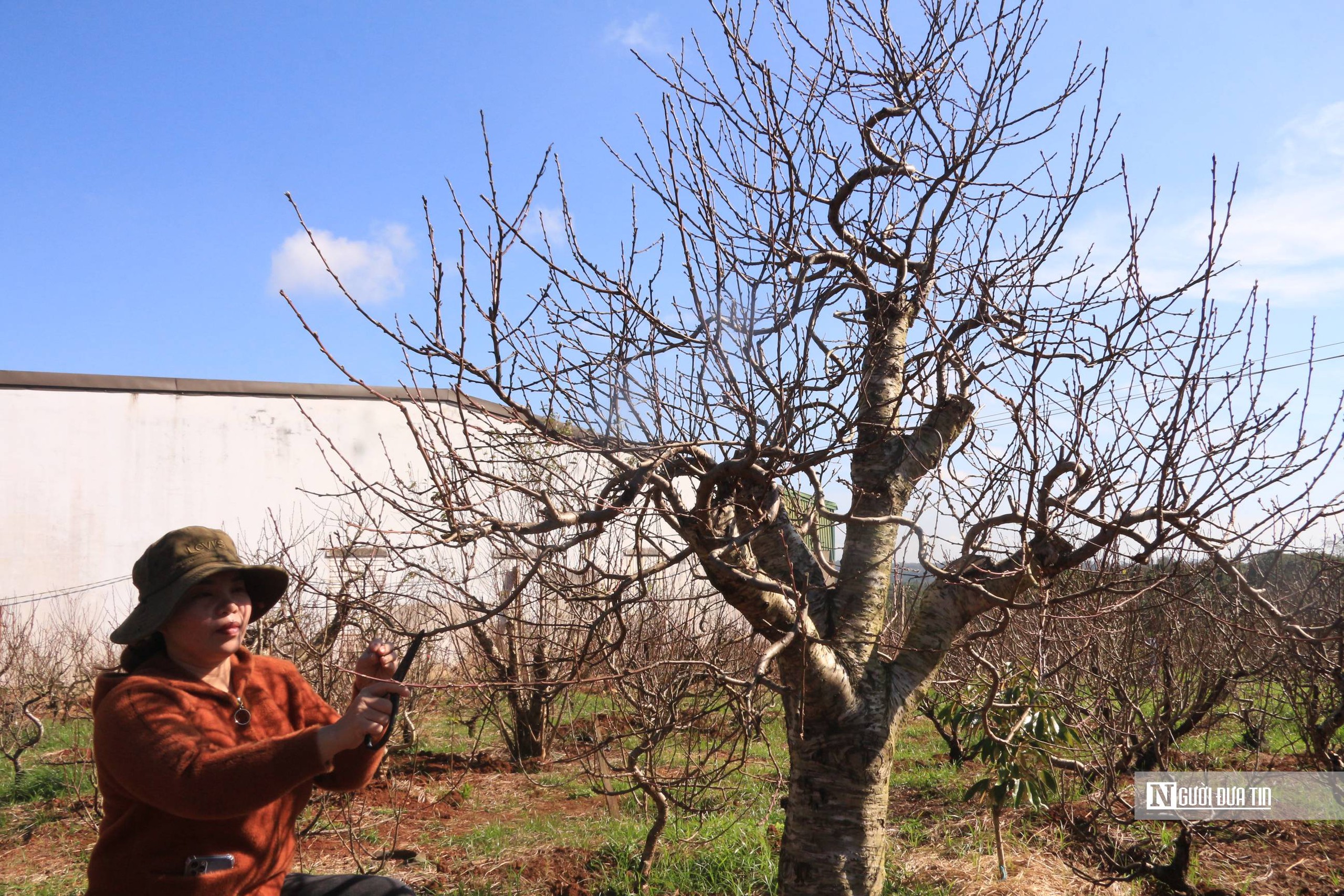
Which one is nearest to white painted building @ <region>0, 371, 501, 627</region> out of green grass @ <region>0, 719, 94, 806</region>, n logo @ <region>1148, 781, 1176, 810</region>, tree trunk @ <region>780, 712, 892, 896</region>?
green grass @ <region>0, 719, 94, 806</region>

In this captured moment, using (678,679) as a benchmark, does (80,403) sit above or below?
above

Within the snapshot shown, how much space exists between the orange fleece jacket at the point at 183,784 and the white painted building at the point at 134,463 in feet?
39.4

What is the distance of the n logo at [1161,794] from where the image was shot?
5.88 meters

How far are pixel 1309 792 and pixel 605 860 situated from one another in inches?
201

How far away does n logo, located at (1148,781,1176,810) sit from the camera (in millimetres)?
5883

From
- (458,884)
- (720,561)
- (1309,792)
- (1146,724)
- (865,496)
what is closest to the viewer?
(720,561)

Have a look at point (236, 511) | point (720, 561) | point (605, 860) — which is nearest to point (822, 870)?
point (720, 561)

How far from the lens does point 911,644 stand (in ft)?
12.1

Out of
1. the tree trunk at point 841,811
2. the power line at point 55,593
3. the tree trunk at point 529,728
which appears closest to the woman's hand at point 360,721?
the tree trunk at point 841,811

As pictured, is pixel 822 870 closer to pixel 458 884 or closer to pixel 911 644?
pixel 911 644

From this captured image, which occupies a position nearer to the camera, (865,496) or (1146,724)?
(865,496)

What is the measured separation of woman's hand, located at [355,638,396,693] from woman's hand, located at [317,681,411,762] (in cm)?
17

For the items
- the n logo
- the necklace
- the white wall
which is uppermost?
the white wall

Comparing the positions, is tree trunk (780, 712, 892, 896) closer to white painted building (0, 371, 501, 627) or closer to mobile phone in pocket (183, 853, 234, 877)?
mobile phone in pocket (183, 853, 234, 877)
